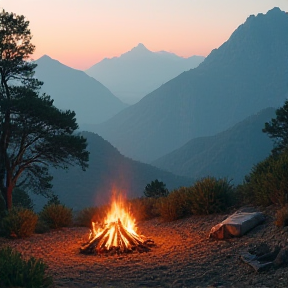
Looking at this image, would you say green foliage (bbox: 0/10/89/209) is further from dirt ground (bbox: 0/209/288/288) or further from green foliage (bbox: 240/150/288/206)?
green foliage (bbox: 240/150/288/206)

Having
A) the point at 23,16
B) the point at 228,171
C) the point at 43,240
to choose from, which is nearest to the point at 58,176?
the point at 228,171

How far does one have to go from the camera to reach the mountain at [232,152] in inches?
5103

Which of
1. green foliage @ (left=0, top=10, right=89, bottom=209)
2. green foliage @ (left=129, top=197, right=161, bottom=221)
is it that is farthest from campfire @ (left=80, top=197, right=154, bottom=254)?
green foliage @ (left=0, top=10, right=89, bottom=209)

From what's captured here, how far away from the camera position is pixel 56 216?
11.9m

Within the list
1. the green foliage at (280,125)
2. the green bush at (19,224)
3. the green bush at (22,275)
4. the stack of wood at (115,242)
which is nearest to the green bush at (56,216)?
the green bush at (19,224)

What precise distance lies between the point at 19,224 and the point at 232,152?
12772 centimetres

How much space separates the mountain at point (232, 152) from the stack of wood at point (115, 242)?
116441mm

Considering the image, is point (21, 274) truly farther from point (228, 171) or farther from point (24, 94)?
point (228, 171)

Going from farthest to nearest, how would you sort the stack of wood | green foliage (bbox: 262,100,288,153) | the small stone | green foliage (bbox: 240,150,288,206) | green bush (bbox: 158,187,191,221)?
1. green foliage (bbox: 262,100,288,153)
2. green bush (bbox: 158,187,191,221)
3. green foliage (bbox: 240,150,288,206)
4. the stack of wood
5. the small stone

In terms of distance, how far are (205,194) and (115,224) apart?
302cm

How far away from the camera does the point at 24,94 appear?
51.0ft

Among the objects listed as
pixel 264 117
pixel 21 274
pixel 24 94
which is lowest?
pixel 21 274

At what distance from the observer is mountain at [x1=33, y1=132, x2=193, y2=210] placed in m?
78.8

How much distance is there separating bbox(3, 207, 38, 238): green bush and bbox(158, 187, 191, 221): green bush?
3.42m
